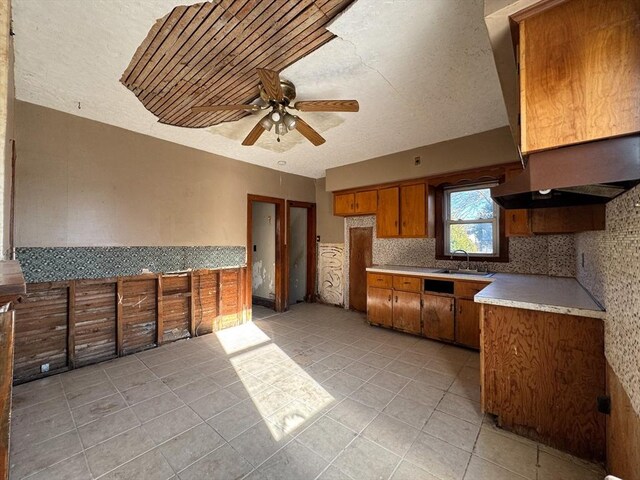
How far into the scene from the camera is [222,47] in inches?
71.4

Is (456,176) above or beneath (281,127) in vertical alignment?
beneath

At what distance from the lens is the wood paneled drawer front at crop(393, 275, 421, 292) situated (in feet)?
11.8

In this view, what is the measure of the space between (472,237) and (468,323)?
50.0 inches

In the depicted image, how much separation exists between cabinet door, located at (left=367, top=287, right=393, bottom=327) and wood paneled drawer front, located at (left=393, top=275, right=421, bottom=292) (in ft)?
0.53

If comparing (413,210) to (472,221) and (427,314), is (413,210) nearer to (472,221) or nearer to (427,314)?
(472,221)

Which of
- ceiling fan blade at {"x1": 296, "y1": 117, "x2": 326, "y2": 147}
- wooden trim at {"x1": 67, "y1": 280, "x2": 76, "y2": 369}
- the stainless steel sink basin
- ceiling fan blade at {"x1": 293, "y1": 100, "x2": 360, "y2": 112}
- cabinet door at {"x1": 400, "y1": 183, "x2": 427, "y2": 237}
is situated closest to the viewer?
ceiling fan blade at {"x1": 293, "y1": 100, "x2": 360, "y2": 112}

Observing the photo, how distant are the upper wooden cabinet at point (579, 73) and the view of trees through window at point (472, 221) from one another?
288cm

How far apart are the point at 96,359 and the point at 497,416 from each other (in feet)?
12.7

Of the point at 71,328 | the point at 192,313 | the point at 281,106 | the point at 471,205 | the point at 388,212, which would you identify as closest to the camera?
the point at 281,106

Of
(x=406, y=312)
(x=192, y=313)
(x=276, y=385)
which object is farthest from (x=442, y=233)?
(x=192, y=313)

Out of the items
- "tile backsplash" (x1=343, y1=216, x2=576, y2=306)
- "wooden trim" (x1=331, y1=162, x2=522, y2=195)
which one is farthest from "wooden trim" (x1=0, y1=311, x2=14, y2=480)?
"tile backsplash" (x1=343, y1=216, x2=576, y2=306)

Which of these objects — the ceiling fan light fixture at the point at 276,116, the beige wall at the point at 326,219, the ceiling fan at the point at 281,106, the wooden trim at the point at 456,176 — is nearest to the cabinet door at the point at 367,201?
the wooden trim at the point at 456,176

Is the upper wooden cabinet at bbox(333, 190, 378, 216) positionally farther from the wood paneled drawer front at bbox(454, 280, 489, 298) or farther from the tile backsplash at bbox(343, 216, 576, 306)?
the wood paneled drawer front at bbox(454, 280, 489, 298)

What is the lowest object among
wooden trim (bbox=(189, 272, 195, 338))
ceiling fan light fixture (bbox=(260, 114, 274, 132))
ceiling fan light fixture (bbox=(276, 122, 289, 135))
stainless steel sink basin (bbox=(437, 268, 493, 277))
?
wooden trim (bbox=(189, 272, 195, 338))
